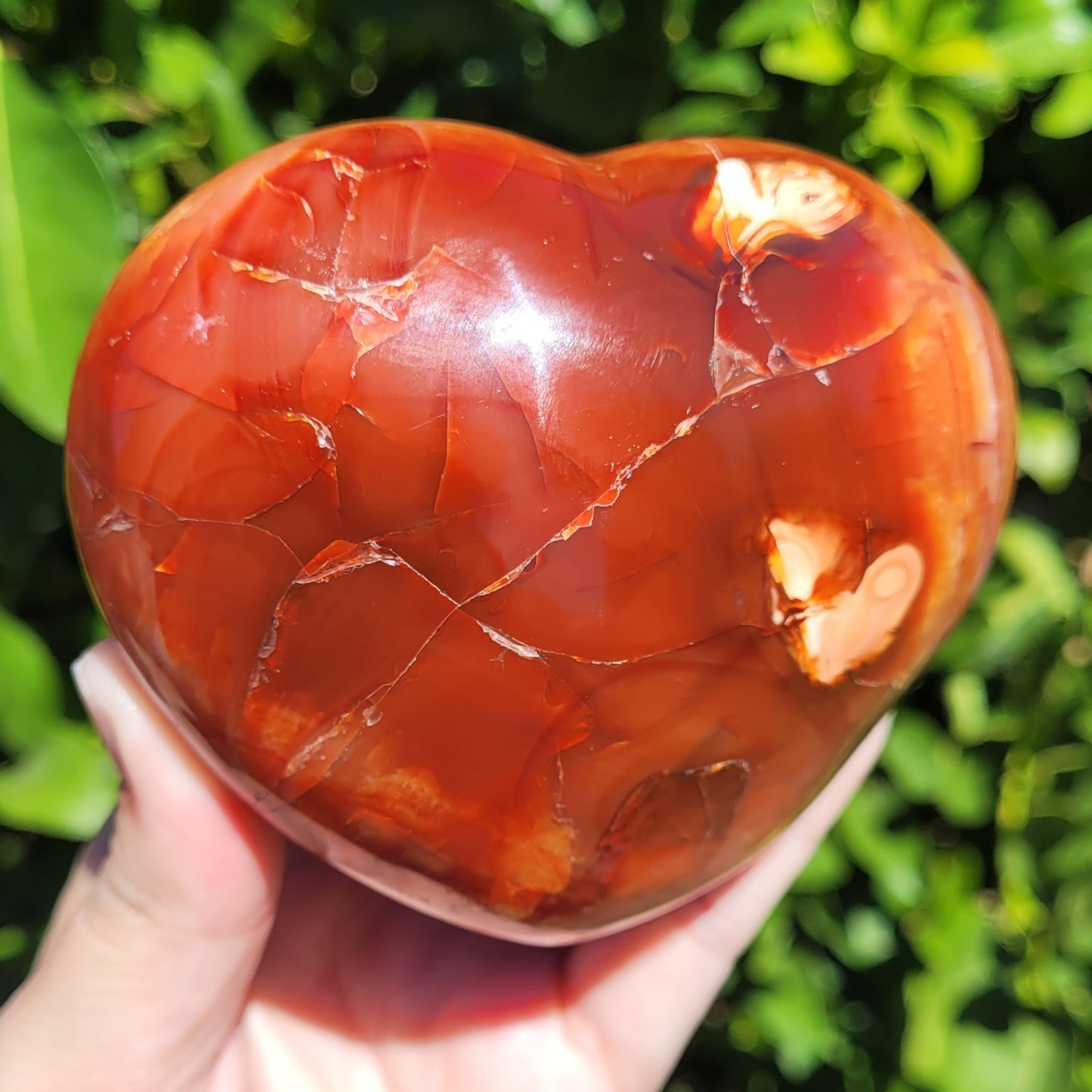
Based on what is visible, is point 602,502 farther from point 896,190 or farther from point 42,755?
point 42,755

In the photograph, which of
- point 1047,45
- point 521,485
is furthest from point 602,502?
point 1047,45

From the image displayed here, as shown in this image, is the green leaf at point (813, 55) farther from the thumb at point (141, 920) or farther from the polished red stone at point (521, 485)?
the thumb at point (141, 920)

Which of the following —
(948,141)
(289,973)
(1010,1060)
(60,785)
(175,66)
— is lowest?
(1010,1060)

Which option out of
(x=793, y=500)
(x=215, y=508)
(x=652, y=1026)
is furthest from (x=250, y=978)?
(x=793, y=500)

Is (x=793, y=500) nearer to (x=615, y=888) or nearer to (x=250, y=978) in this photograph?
(x=615, y=888)

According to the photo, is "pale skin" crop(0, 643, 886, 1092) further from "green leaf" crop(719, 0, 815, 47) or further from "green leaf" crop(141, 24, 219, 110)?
"green leaf" crop(719, 0, 815, 47)

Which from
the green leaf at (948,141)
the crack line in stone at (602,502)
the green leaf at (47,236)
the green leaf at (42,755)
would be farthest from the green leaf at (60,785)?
the green leaf at (948,141)

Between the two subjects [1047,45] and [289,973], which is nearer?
[1047,45]
